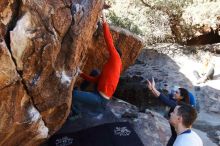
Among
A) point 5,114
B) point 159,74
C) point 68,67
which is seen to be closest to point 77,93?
point 68,67

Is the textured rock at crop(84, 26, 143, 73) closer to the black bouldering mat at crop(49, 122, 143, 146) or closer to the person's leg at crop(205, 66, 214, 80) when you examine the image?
the black bouldering mat at crop(49, 122, 143, 146)

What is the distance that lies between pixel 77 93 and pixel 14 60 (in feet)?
8.67

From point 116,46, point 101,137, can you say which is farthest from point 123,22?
point 101,137

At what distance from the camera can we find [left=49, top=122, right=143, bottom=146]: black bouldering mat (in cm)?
709

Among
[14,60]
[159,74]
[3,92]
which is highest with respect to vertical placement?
[14,60]

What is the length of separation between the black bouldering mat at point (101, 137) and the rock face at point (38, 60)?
754 mm

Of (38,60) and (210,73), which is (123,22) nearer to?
(210,73)

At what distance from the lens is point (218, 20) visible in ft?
48.0

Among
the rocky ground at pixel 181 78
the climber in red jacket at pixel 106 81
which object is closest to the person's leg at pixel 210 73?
the rocky ground at pixel 181 78

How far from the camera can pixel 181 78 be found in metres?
12.5

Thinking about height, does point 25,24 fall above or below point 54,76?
above

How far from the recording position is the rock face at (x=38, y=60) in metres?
4.77

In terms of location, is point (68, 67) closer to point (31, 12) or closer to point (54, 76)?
point (54, 76)

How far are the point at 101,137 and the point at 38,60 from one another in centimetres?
264
